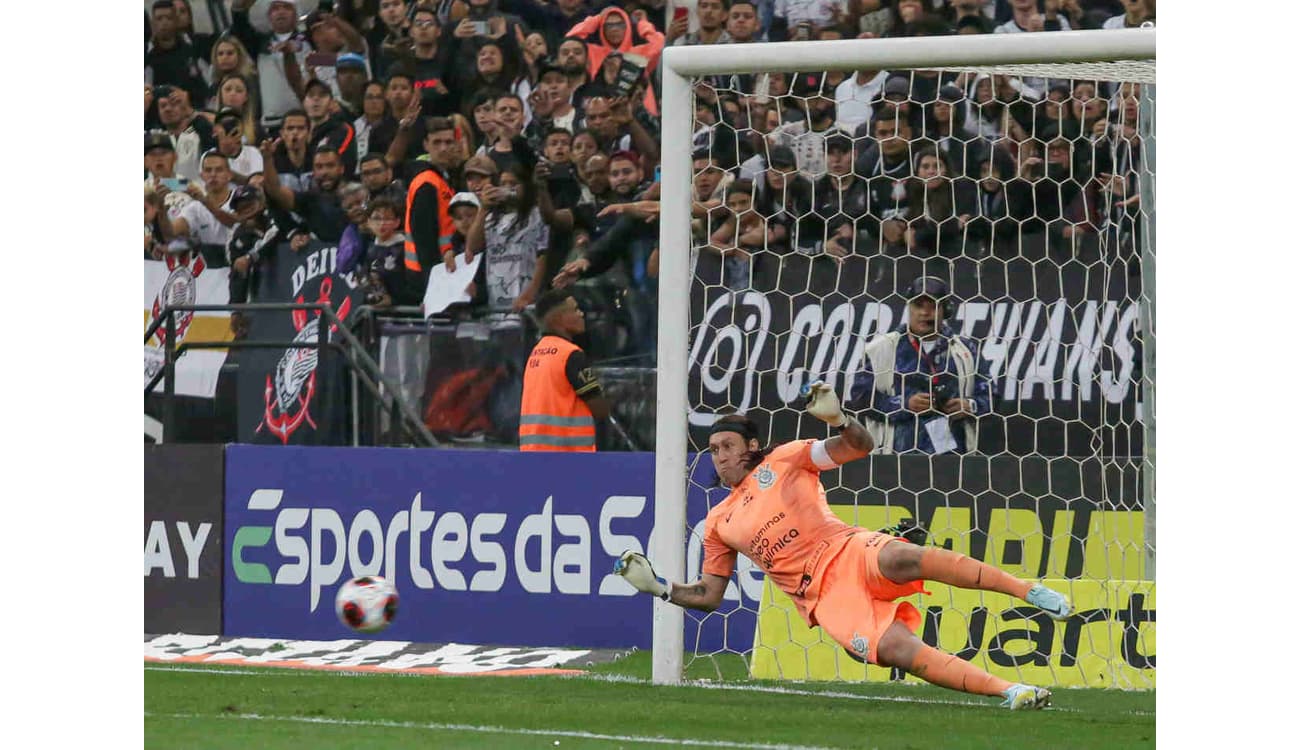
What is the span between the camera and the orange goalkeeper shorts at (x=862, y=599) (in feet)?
21.2

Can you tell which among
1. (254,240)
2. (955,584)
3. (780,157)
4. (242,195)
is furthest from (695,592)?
(242,195)

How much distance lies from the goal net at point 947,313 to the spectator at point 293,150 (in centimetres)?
281

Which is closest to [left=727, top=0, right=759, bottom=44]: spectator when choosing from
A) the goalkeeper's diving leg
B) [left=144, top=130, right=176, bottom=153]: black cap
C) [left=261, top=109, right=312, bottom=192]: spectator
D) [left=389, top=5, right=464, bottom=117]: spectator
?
[left=389, top=5, right=464, bottom=117]: spectator

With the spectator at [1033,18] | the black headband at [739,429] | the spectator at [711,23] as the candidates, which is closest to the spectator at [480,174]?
the spectator at [711,23]

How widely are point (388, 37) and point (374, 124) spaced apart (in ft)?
2.37

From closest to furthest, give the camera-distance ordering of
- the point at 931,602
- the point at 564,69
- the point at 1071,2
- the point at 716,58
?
1. the point at 716,58
2. the point at 931,602
3. the point at 1071,2
4. the point at 564,69

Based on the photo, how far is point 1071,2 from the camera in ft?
33.0

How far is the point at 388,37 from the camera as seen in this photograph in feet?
38.1

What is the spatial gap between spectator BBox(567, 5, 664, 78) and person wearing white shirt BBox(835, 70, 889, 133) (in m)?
1.47

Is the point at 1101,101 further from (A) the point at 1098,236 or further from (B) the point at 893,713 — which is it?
(B) the point at 893,713

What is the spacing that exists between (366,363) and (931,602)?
11.7ft

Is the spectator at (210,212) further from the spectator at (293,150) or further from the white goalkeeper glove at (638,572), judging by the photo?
the white goalkeeper glove at (638,572)

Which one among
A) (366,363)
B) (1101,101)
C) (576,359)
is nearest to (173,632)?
(366,363)

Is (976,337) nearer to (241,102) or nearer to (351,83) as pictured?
(351,83)
